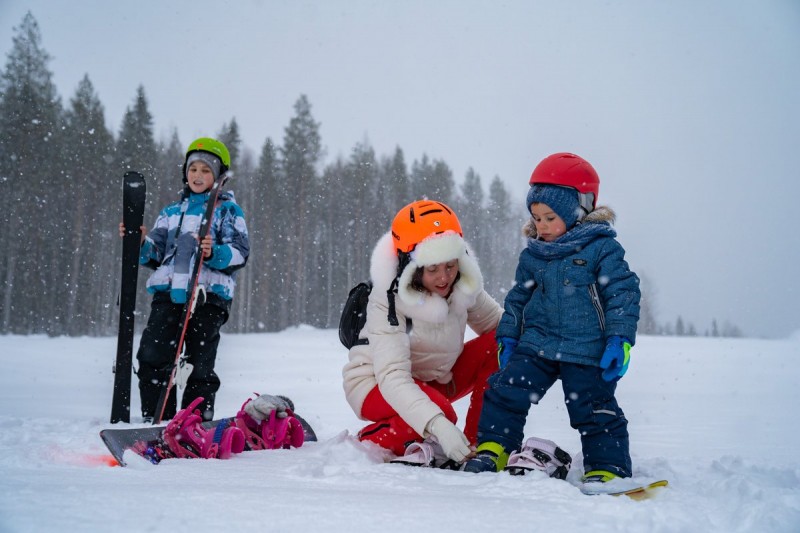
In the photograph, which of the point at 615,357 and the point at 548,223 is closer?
the point at 615,357

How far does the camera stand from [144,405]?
3852 mm

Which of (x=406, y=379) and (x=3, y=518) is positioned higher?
(x=406, y=379)

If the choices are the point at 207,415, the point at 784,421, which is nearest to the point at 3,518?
the point at 207,415

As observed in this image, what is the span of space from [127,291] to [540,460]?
10.2ft

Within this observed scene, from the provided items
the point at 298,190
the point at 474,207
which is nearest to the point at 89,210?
the point at 298,190

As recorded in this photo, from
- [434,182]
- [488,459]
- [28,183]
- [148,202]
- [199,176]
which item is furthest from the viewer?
[434,182]

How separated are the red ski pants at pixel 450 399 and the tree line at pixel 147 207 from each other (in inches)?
940

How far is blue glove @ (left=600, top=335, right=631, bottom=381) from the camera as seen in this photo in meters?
2.39

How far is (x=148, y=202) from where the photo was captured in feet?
84.8

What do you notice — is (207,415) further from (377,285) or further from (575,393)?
(575,393)

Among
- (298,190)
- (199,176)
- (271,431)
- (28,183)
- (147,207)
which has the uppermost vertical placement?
(298,190)

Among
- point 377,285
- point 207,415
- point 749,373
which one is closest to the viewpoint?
point 377,285

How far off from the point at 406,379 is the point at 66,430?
2.16 m

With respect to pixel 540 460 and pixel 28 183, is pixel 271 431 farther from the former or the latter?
pixel 28 183
